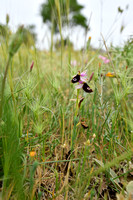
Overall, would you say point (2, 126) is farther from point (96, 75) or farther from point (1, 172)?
point (96, 75)

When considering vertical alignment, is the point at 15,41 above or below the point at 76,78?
above

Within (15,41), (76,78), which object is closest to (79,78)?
(76,78)

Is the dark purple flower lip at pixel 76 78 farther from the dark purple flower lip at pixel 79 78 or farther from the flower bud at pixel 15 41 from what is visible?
the flower bud at pixel 15 41

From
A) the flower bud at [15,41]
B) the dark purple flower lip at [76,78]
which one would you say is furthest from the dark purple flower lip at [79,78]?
the flower bud at [15,41]

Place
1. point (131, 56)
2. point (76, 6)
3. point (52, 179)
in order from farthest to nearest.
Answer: point (76, 6) < point (131, 56) < point (52, 179)

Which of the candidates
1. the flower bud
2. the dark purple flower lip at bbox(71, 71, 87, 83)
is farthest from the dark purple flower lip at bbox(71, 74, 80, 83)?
the flower bud

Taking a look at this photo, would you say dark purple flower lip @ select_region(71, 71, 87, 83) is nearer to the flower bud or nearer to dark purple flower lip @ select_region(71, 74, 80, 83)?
dark purple flower lip @ select_region(71, 74, 80, 83)

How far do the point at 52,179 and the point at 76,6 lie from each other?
30616 millimetres

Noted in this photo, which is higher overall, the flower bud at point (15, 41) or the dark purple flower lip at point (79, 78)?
the flower bud at point (15, 41)

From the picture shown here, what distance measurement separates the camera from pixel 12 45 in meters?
0.39

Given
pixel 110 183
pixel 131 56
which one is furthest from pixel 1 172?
pixel 131 56

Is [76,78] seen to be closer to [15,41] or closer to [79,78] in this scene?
[79,78]

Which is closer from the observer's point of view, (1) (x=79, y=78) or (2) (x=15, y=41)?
(2) (x=15, y=41)

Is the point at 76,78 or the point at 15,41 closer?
the point at 15,41
